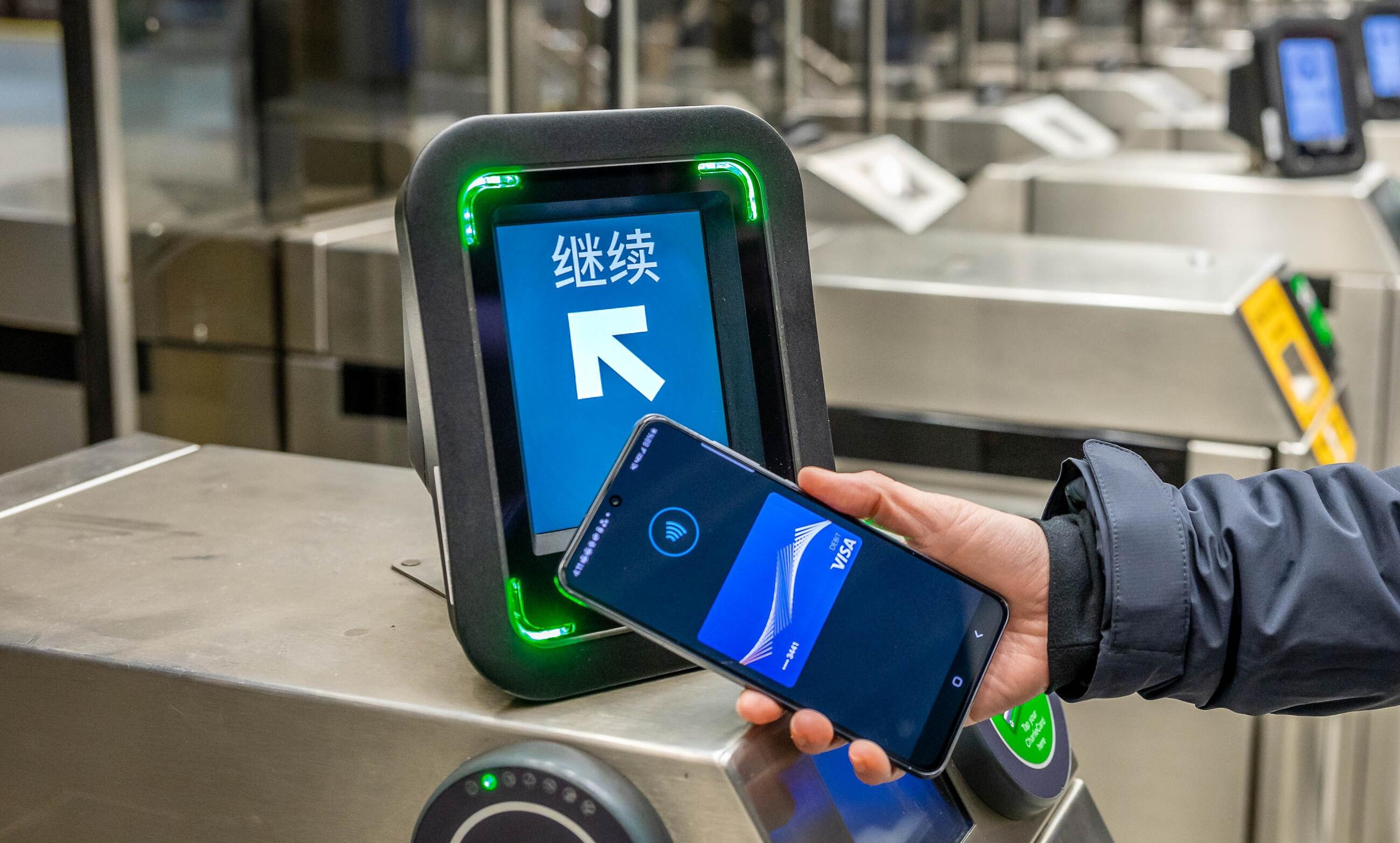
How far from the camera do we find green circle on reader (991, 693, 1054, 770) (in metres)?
0.70

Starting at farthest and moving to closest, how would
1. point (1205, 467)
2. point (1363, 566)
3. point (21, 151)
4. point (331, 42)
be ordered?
1. point (331, 42)
2. point (21, 151)
3. point (1205, 467)
4. point (1363, 566)

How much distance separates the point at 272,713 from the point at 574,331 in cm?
20

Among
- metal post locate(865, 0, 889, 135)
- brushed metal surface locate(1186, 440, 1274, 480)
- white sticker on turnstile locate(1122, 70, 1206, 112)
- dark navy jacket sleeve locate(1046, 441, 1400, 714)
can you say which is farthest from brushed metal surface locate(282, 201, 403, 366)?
white sticker on turnstile locate(1122, 70, 1206, 112)

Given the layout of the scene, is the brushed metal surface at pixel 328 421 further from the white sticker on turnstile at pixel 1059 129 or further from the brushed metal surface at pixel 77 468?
the white sticker on turnstile at pixel 1059 129

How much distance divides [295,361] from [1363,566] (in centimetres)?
132

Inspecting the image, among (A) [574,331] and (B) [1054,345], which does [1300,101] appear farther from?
(A) [574,331]

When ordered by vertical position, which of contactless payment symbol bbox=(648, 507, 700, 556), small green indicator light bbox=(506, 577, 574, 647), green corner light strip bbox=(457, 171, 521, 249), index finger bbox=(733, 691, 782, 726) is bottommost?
index finger bbox=(733, 691, 782, 726)

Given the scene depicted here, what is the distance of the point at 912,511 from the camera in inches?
26.9

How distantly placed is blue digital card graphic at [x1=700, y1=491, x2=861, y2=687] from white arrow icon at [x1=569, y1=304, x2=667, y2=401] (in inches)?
3.4

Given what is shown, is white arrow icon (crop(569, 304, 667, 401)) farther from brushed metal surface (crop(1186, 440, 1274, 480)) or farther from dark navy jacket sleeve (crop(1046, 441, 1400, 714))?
brushed metal surface (crop(1186, 440, 1274, 480))

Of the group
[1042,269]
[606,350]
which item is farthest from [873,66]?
[606,350]

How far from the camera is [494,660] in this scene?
559mm

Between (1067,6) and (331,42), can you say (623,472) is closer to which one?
(331,42)

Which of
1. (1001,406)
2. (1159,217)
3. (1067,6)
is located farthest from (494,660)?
(1067,6)
